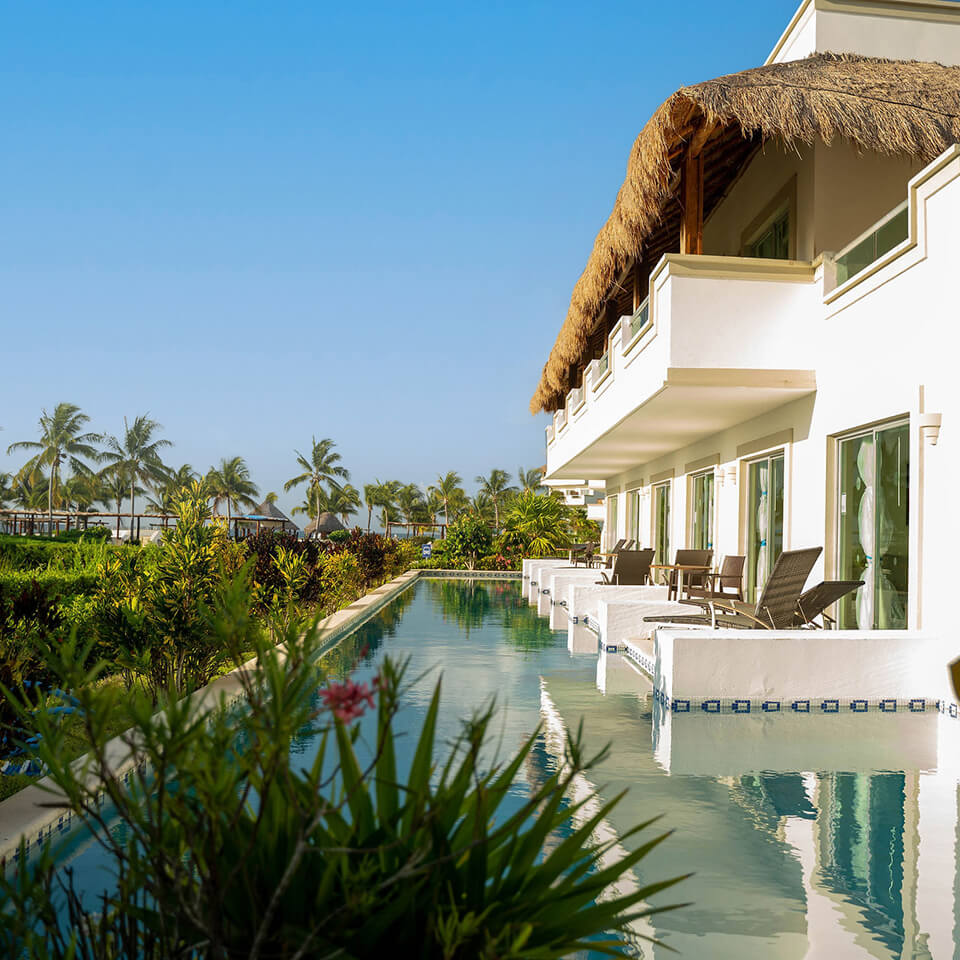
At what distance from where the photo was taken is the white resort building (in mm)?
7191

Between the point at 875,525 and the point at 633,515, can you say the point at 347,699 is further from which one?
the point at 633,515

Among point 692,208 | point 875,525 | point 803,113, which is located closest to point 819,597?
point 875,525

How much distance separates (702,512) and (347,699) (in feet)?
46.4

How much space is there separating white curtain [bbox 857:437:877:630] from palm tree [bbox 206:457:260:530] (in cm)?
7303

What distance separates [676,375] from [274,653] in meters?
8.60

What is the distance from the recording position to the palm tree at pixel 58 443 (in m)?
64.8

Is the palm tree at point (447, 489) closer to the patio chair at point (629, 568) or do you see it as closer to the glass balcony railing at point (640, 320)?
the patio chair at point (629, 568)

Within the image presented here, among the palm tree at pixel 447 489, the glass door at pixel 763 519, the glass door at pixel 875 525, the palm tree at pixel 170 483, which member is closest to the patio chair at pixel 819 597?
the glass door at pixel 875 525

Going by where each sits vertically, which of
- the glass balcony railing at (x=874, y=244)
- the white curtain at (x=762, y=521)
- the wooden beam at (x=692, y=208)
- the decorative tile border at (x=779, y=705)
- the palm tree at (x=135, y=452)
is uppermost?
the palm tree at (x=135, y=452)

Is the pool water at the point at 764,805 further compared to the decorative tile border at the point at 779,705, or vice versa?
the decorative tile border at the point at 779,705

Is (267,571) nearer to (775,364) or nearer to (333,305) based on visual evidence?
(775,364)

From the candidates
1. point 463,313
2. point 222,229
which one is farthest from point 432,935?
point 463,313

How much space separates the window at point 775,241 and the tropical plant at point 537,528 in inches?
702

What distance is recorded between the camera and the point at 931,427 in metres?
7.29
